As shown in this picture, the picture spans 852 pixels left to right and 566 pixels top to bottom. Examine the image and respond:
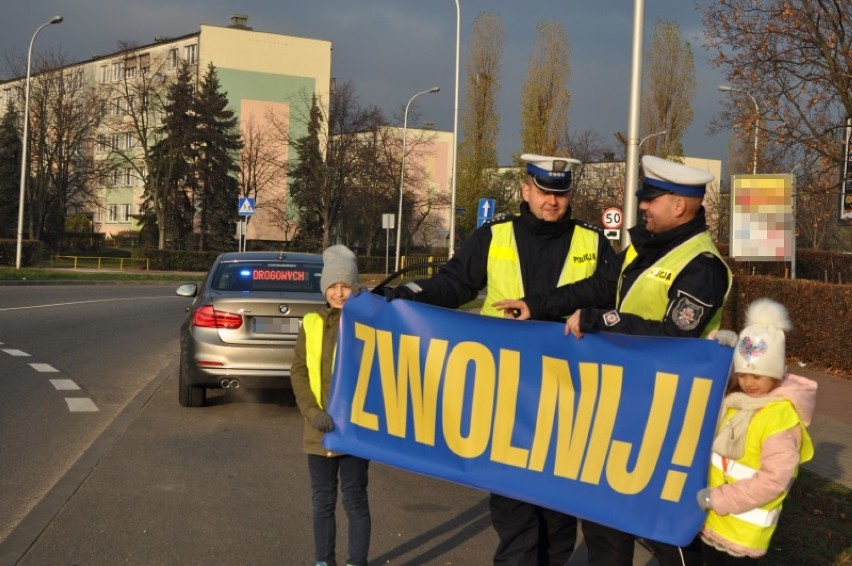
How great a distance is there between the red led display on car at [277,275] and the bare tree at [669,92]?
49.5m

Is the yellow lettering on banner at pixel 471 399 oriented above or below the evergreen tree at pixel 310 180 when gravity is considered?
below

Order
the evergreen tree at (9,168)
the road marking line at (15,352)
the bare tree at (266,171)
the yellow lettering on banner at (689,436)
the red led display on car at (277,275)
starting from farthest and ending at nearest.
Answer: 1. the bare tree at (266,171)
2. the evergreen tree at (9,168)
3. the road marking line at (15,352)
4. the red led display on car at (277,275)
5. the yellow lettering on banner at (689,436)

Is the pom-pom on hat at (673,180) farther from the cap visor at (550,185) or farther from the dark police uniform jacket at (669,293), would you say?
the cap visor at (550,185)

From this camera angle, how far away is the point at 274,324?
404 inches

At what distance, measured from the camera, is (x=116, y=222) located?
92.1 metres

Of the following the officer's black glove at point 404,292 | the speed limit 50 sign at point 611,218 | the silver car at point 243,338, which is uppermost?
the speed limit 50 sign at point 611,218

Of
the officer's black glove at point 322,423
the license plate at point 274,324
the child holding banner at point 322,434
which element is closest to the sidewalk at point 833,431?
the child holding banner at point 322,434

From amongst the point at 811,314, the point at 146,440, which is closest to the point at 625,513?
the point at 146,440

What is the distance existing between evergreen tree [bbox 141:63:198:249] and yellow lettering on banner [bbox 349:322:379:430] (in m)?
60.3

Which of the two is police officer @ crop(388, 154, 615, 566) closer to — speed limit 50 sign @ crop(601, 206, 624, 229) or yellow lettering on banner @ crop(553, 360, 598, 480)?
yellow lettering on banner @ crop(553, 360, 598, 480)

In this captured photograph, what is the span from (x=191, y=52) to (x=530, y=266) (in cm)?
8090

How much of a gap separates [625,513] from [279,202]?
72.1 meters

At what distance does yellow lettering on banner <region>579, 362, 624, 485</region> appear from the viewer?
402 centimetres

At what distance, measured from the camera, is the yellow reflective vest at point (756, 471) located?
11.6 feet
